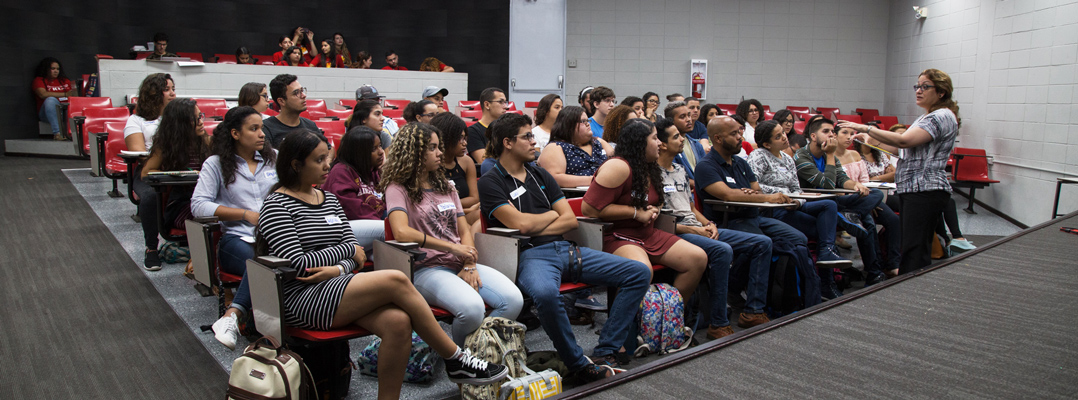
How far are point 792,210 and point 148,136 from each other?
424 cm

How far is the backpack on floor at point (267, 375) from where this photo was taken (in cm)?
187

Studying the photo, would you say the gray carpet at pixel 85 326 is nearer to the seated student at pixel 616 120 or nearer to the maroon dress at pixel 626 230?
the maroon dress at pixel 626 230

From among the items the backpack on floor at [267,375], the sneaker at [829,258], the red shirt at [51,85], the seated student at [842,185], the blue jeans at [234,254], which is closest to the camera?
the backpack on floor at [267,375]

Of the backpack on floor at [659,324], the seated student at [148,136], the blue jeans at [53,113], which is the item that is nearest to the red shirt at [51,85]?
the blue jeans at [53,113]

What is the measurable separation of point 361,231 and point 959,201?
25.0 ft

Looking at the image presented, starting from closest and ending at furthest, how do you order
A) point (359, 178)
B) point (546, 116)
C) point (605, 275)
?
point (605, 275)
point (359, 178)
point (546, 116)

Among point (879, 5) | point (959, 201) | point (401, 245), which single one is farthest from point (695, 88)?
point (401, 245)

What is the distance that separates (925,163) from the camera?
3.58 meters

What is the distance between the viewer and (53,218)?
5.12 metres

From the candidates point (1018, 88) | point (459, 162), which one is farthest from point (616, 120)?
point (1018, 88)

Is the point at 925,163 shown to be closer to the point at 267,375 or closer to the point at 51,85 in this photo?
the point at 267,375

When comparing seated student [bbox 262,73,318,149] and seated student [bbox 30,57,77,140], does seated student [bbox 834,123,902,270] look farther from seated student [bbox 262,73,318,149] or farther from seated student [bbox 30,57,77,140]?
seated student [bbox 30,57,77,140]

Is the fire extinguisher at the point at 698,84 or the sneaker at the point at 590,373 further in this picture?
the fire extinguisher at the point at 698,84

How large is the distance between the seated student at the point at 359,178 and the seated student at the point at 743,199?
180cm
